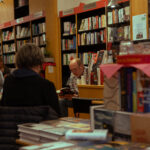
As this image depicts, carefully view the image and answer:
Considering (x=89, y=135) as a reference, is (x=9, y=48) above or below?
above

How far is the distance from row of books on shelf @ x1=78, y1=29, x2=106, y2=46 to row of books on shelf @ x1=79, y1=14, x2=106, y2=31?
141mm

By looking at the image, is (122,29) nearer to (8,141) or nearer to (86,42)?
(86,42)

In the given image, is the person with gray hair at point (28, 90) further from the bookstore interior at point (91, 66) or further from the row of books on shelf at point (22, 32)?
the row of books on shelf at point (22, 32)

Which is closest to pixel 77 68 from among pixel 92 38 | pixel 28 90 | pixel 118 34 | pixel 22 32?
pixel 118 34

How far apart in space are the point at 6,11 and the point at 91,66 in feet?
23.1

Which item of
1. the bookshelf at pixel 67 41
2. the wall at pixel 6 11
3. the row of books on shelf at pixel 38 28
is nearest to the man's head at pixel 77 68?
the bookshelf at pixel 67 41

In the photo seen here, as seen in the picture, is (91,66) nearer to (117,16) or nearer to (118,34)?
(118,34)

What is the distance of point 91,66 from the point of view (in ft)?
13.1

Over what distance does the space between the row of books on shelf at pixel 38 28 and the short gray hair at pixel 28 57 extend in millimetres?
5669

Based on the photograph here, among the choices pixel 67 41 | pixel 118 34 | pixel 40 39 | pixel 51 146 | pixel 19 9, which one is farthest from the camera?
pixel 19 9

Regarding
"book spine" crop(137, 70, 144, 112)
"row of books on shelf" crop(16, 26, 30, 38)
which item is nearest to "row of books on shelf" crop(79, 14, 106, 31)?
"row of books on shelf" crop(16, 26, 30, 38)

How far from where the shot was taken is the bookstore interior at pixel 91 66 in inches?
54.6

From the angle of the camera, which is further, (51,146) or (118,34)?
(118,34)

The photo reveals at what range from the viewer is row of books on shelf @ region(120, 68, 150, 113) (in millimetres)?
1408
